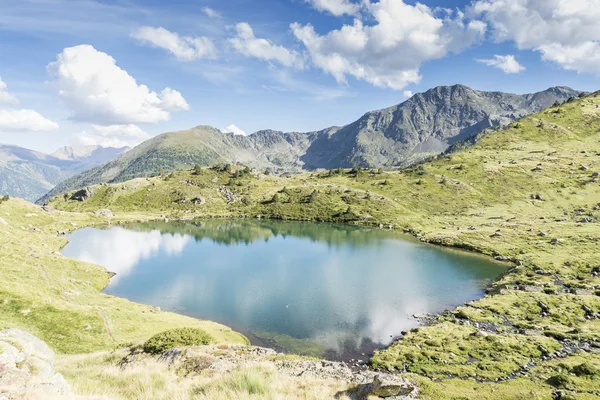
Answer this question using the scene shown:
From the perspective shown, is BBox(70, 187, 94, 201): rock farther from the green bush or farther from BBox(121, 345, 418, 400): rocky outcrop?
BBox(121, 345, 418, 400): rocky outcrop

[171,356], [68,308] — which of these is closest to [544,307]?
[171,356]

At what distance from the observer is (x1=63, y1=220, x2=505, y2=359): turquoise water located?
168ft

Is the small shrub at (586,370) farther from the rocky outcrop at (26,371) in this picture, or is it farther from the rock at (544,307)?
the rocky outcrop at (26,371)

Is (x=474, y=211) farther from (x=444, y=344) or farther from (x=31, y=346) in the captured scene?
(x=31, y=346)

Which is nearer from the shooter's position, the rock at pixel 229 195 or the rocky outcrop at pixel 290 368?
the rocky outcrop at pixel 290 368

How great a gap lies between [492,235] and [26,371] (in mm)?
123289

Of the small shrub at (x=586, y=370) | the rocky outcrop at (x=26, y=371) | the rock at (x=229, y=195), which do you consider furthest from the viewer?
the rock at (x=229, y=195)

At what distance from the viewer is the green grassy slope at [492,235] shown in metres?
35.5

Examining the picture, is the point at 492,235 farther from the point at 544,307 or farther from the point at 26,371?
the point at 26,371

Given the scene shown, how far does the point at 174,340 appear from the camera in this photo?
28844mm

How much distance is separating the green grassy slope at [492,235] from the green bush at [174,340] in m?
19.9

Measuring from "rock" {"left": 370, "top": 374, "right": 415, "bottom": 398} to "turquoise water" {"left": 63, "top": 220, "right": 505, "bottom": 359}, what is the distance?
2687cm

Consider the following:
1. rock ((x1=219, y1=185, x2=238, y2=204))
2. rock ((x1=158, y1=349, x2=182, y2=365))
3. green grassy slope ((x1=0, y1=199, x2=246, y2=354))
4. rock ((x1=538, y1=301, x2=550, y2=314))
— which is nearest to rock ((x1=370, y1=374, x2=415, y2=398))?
rock ((x1=158, y1=349, x2=182, y2=365))

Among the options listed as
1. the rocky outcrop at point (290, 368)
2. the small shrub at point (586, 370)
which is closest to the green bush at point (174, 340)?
the rocky outcrop at point (290, 368)
